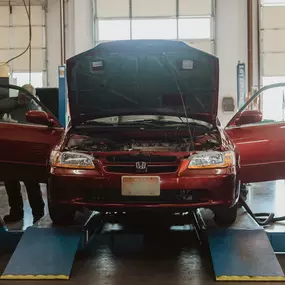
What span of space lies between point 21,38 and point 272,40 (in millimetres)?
7854

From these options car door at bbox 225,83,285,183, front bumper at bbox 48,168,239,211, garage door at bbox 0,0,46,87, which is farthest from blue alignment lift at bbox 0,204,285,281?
garage door at bbox 0,0,46,87

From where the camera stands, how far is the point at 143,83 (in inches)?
191

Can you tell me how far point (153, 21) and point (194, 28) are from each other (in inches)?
50.1

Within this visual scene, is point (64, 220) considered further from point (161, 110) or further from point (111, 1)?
point (111, 1)

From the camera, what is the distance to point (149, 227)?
530cm

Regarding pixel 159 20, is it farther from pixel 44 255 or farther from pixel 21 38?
pixel 44 255

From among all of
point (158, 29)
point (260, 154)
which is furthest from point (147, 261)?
point (158, 29)

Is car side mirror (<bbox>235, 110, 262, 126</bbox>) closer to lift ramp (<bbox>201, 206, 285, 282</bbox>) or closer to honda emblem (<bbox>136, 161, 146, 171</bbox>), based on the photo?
lift ramp (<bbox>201, 206, 285, 282</bbox>)

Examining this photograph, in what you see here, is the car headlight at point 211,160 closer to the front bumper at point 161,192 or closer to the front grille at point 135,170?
the front bumper at point 161,192

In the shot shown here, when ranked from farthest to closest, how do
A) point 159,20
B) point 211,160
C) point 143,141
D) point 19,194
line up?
point 159,20 < point 19,194 < point 143,141 < point 211,160

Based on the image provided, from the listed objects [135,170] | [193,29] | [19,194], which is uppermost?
[193,29]

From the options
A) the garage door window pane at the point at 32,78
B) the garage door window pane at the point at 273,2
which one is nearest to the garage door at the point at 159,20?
the garage door window pane at the point at 273,2

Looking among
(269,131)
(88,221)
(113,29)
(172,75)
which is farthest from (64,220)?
(113,29)

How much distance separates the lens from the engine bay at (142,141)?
13.4 ft
